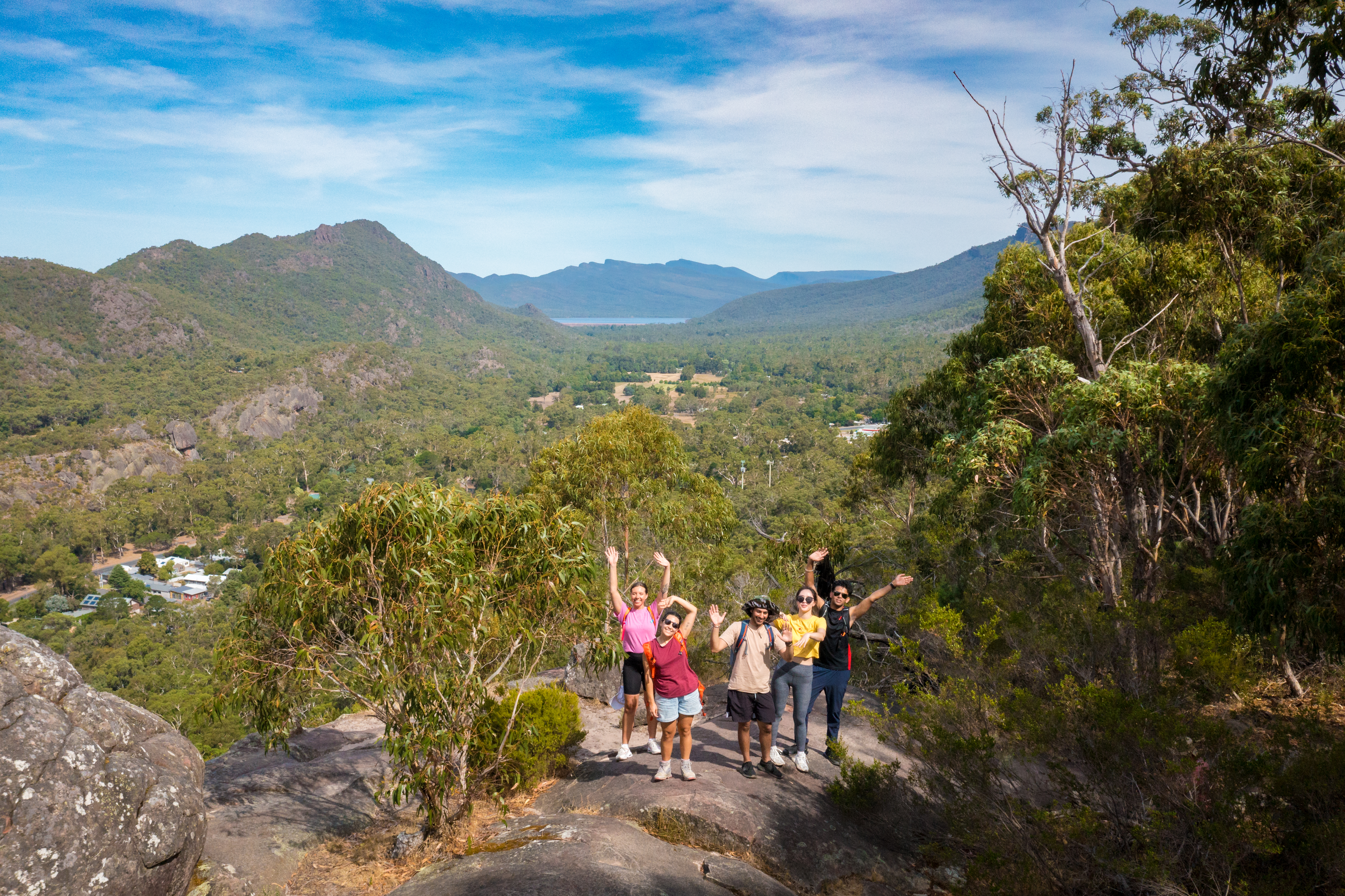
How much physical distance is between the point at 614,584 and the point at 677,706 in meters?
1.21

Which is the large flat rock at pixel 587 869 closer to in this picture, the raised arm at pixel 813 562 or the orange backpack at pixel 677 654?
the orange backpack at pixel 677 654

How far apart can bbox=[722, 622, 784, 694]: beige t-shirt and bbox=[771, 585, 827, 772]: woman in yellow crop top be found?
17 cm

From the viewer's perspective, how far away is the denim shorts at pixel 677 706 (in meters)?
6.39

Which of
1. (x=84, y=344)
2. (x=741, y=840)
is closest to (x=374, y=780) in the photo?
(x=741, y=840)

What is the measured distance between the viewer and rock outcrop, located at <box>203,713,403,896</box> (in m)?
6.11

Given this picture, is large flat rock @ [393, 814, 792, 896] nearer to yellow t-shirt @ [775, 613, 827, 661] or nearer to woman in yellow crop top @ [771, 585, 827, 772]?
woman in yellow crop top @ [771, 585, 827, 772]

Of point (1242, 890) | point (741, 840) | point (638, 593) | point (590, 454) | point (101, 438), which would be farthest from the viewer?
point (101, 438)

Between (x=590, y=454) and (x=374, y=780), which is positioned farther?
(x=590, y=454)

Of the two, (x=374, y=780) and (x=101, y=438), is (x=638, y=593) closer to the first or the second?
(x=374, y=780)

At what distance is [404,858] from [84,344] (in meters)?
206

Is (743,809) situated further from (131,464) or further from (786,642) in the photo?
(131,464)

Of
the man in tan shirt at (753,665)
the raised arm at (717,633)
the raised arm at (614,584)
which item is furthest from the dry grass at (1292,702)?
the raised arm at (614,584)

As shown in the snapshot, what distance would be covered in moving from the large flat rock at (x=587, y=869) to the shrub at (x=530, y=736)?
0.83m

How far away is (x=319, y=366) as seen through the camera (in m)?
155
